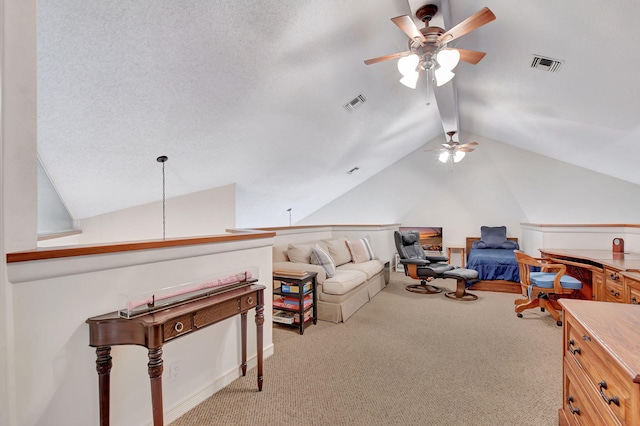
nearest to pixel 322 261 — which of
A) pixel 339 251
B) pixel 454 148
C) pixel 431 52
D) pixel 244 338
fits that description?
pixel 339 251

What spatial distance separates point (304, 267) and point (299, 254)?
370mm

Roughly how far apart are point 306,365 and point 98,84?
2.75 metres

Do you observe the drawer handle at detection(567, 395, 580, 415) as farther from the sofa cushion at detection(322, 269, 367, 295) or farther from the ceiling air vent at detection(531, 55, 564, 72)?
the ceiling air vent at detection(531, 55, 564, 72)

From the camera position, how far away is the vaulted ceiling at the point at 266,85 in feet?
6.81

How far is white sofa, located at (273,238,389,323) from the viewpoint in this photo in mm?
3697

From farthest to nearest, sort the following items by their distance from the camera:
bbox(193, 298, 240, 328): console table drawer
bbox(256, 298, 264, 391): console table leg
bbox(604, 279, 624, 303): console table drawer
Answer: bbox(604, 279, 624, 303): console table drawer, bbox(256, 298, 264, 391): console table leg, bbox(193, 298, 240, 328): console table drawer

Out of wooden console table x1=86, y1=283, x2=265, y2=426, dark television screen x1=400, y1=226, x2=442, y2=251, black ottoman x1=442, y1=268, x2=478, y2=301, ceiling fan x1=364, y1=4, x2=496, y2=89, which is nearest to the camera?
wooden console table x1=86, y1=283, x2=265, y2=426

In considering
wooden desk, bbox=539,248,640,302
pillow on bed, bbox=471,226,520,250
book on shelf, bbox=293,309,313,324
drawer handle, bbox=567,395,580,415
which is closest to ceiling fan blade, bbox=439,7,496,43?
drawer handle, bbox=567,395,580,415

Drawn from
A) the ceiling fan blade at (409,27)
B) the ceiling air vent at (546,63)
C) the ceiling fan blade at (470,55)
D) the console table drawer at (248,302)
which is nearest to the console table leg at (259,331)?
the console table drawer at (248,302)

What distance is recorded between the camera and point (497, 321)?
376 cm

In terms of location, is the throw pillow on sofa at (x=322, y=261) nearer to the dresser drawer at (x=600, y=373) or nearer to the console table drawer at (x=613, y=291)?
the dresser drawer at (x=600, y=373)

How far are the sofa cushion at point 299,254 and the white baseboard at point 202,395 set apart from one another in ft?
5.06

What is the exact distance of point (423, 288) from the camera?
5.34 m

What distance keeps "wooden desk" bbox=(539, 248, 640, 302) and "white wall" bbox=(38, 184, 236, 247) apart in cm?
472
